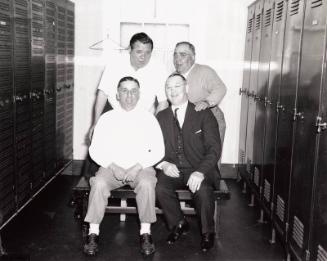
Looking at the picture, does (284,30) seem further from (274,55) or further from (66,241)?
(66,241)

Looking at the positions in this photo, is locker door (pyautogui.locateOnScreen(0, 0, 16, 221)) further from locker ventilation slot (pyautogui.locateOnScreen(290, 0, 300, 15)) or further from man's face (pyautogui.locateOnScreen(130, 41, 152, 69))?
locker ventilation slot (pyautogui.locateOnScreen(290, 0, 300, 15))

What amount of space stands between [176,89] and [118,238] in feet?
4.60

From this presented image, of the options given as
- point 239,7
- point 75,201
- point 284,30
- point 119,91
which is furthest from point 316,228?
point 239,7

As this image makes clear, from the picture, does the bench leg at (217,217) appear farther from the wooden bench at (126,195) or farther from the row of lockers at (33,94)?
the row of lockers at (33,94)

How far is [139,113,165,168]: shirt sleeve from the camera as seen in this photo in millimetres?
3803

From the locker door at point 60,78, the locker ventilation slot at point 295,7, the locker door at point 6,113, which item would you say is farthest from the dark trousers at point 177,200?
the locker door at point 60,78

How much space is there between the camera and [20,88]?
3.85 meters

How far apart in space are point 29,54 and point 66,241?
172cm

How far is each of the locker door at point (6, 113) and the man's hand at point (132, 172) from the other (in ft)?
3.16

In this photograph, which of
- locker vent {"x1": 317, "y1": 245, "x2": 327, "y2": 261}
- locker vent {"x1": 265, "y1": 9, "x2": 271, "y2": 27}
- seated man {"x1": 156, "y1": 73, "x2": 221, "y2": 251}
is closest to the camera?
locker vent {"x1": 317, "y1": 245, "x2": 327, "y2": 261}

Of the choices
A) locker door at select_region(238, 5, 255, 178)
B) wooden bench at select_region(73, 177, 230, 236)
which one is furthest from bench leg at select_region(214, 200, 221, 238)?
locker door at select_region(238, 5, 255, 178)

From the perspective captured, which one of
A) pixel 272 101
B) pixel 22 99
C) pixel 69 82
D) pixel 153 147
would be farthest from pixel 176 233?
pixel 69 82

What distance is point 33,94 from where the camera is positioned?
13.9 ft

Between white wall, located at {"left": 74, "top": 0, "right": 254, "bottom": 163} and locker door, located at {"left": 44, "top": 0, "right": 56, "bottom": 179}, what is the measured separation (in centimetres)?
95
